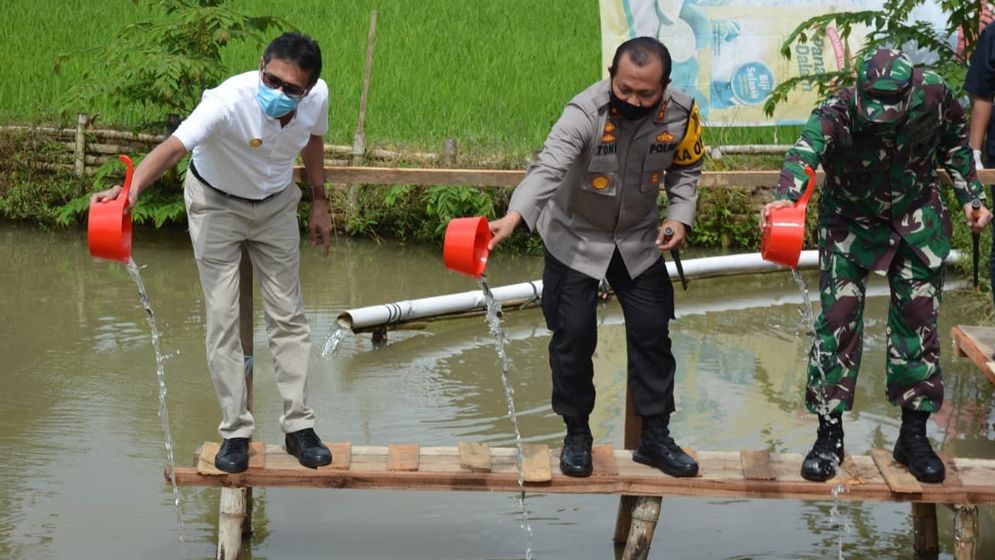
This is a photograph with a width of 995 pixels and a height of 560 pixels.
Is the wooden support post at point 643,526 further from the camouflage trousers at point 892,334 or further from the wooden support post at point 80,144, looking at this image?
the wooden support post at point 80,144

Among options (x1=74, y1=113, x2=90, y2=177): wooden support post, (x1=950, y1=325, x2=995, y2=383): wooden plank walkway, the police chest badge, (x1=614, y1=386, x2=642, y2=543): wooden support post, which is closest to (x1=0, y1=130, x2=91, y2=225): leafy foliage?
(x1=74, y1=113, x2=90, y2=177): wooden support post

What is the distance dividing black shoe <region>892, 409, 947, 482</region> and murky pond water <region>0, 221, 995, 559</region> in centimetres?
60

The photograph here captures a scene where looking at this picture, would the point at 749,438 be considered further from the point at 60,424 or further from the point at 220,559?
the point at 60,424

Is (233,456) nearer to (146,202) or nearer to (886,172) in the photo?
(886,172)

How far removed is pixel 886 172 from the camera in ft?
14.5

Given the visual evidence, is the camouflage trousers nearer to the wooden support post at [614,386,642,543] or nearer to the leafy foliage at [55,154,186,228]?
the wooden support post at [614,386,642,543]

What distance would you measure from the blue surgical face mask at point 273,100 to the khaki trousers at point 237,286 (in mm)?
341

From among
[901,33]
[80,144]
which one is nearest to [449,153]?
[80,144]

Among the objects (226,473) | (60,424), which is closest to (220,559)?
(226,473)

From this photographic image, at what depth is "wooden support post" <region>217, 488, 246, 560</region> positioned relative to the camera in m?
4.67

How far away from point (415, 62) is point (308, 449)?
29.0ft

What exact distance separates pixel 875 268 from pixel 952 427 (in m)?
2.18

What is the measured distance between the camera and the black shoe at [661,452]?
4.57 meters

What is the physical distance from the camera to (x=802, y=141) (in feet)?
14.2
